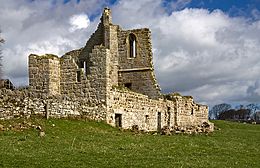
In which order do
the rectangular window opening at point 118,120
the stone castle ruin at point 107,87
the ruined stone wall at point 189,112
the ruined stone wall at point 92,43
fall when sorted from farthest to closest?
the ruined stone wall at point 189,112 < the ruined stone wall at point 92,43 < the rectangular window opening at point 118,120 < the stone castle ruin at point 107,87

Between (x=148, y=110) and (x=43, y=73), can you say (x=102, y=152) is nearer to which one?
(x=43, y=73)

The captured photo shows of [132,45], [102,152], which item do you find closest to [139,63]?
[132,45]

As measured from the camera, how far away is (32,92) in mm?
34469

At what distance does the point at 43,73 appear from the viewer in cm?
3406

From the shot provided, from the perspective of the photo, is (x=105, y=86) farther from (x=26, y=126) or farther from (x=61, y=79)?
(x=26, y=126)

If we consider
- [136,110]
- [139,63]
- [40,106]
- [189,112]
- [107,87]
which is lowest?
[189,112]

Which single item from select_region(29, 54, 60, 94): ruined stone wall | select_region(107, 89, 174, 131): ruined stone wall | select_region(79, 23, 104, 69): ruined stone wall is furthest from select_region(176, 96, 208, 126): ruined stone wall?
select_region(29, 54, 60, 94): ruined stone wall

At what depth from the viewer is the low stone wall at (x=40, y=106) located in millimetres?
28125

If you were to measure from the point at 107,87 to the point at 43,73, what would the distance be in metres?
4.87

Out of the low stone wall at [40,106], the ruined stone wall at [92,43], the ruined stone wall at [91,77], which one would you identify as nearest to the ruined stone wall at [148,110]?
the ruined stone wall at [91,77]

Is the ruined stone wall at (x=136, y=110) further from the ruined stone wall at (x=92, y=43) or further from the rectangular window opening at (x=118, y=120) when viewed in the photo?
the ruined stone wall at (x=92, y=43)

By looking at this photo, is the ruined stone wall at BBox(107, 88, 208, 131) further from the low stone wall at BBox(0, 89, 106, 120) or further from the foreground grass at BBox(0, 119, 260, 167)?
the foreground grass at BBox(0, 119, 260, 167)

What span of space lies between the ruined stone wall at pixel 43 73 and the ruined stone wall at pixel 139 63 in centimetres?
1215

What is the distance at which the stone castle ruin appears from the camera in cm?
3138
